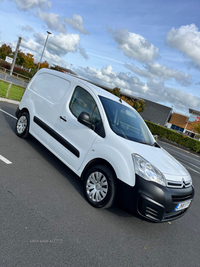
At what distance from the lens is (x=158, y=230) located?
147 inches

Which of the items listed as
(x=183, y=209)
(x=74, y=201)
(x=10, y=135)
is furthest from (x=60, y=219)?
(x=10, y=135)

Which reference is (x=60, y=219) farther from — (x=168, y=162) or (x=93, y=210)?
(x=168, y=162)

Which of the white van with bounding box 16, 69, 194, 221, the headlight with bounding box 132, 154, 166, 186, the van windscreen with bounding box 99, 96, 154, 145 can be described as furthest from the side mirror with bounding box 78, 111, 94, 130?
the headlight with bounding box 132, 154, 166, 186

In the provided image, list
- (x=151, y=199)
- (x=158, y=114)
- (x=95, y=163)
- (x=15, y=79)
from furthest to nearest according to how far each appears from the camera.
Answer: (x=158, y=114) < (x=15, y=79) < (x=95, y=163) < (x=151, y=199)

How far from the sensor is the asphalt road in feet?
8.02

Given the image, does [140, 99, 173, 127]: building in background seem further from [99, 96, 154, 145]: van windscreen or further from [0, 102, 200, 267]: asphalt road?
[0, 102, 200, 267]: asphalt road

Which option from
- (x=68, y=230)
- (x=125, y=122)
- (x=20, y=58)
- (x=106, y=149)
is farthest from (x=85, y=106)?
(x=20, y=58)

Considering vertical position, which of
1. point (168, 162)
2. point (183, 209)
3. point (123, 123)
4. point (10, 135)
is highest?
point (123, 123)

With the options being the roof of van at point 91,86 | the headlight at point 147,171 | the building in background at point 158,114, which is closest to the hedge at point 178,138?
the roof of van at point 91,86

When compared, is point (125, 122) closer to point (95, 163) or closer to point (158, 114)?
point (95, 163)

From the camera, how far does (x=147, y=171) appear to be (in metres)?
3.21

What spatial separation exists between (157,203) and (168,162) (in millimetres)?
925

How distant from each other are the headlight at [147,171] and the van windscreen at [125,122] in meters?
0.62

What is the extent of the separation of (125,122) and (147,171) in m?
1.34
